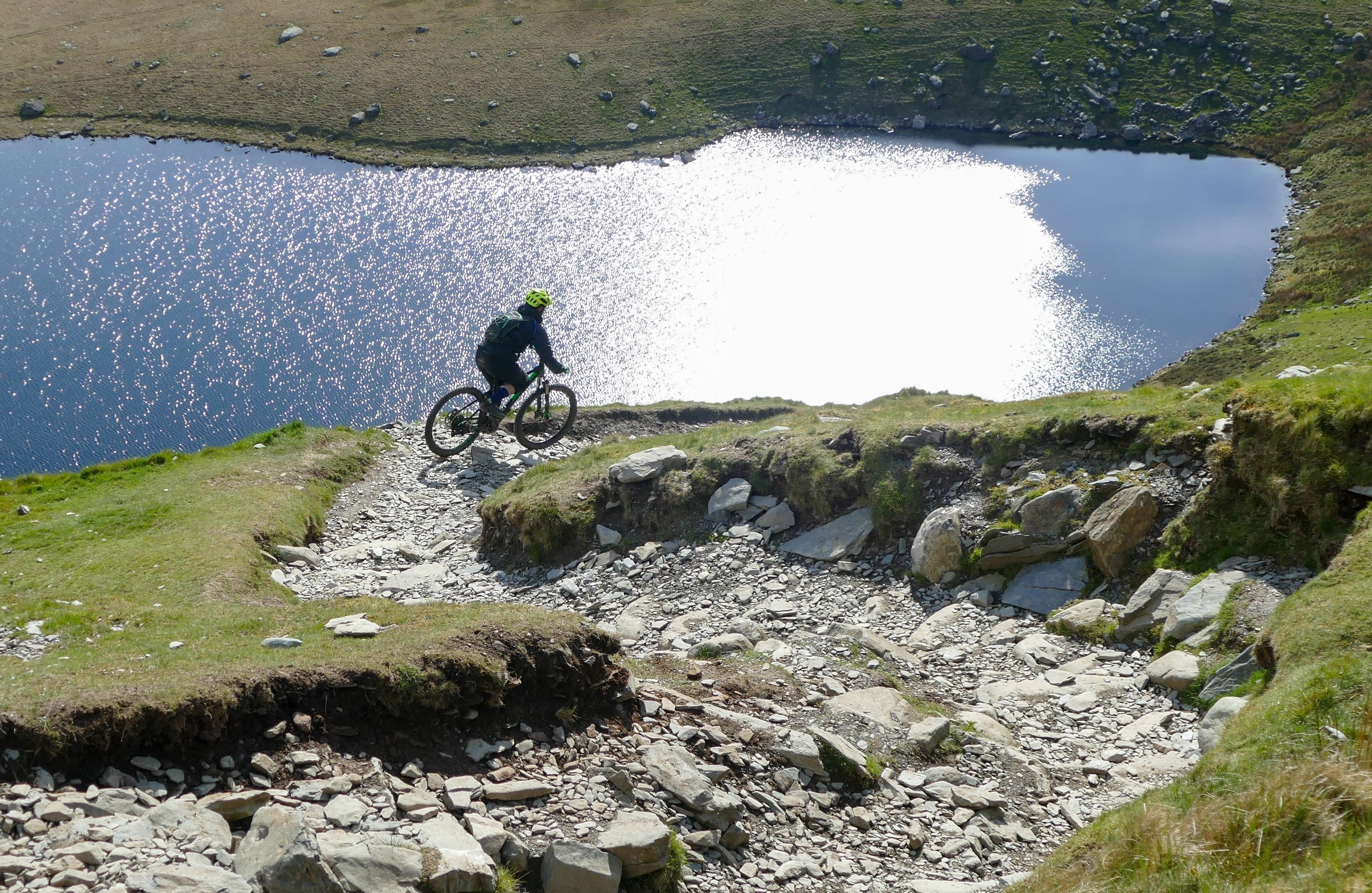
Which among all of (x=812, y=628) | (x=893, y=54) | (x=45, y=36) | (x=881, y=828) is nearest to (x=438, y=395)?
(x=812, y=628)

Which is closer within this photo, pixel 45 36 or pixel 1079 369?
pixel 1079 369

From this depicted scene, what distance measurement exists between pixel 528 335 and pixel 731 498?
27.7 ft

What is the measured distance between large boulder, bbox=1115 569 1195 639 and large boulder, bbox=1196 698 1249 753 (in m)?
3.00

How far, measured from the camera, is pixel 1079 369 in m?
49.9

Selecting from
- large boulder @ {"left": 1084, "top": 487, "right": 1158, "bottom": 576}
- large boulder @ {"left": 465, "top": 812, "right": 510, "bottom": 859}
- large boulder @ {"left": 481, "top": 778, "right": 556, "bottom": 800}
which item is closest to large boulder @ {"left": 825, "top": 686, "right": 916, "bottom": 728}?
large boulder @ {"left": 481, "top": 778, "right": 556, "bottom": 800}

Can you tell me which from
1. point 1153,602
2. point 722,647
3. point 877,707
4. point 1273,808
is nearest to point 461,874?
point 1273,808

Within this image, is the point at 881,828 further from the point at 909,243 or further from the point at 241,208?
the point at 241,208

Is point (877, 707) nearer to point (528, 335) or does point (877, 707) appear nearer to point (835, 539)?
point (835, 539)

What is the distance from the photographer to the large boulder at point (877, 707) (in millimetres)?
12664

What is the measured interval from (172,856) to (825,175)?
3045 inches

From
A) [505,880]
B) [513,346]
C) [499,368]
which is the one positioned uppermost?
[513,346]

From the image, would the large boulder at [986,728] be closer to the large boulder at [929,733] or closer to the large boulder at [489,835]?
the large boulder at [929,733]

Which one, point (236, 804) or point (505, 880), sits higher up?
point (236, 804)

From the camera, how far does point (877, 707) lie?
42.6 ft
